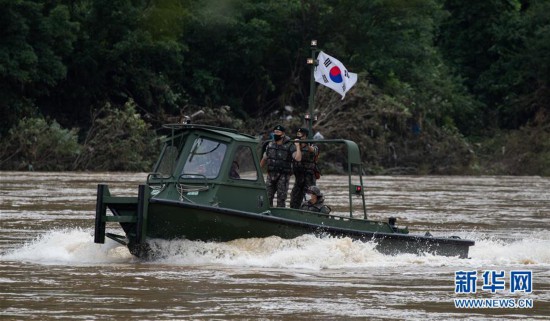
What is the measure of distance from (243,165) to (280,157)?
3.23 ft

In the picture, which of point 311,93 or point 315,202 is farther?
point 311,93

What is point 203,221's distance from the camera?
51.6ft

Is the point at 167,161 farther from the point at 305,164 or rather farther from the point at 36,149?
the point at 36,149

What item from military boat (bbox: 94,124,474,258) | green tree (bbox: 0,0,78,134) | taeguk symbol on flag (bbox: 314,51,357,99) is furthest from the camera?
green tree (bbox: 0,0,78,134)

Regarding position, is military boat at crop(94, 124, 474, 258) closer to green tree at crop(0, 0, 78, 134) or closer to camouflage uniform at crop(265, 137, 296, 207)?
camouflage uniform at crop(265, 137, 296, 207)

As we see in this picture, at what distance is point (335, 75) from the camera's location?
18562mm

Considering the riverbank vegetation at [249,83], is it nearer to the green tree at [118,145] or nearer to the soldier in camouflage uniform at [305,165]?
the green tree at [118,145]

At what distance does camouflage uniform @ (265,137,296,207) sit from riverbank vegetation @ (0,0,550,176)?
84.9 feet

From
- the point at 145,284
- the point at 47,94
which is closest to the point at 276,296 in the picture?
the point at 145,284

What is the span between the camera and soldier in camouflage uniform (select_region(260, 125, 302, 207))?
679 inches

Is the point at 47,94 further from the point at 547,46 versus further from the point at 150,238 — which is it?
the point at 150,238

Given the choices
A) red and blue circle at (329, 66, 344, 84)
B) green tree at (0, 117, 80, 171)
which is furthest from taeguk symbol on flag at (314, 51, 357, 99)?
green tree at (0, 117, 80, 171)

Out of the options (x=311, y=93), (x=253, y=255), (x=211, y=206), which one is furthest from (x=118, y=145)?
(x=211, y=206)

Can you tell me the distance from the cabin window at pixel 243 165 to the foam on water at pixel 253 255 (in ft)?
2.90
